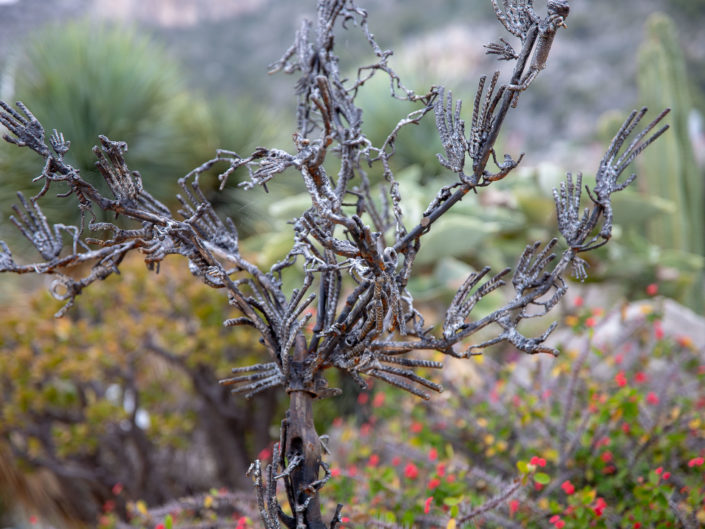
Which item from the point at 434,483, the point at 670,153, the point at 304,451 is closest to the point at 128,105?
the point at 434,483

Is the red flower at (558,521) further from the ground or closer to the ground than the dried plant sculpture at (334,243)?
closer to the ground

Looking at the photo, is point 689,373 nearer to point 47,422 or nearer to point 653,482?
point 653,482

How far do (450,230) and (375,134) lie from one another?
1.10 meters

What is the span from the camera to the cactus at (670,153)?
6590 mm

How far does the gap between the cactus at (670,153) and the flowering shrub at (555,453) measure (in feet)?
13.5

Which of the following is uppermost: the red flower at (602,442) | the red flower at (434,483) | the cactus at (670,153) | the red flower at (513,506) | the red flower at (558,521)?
the cactus at (670,153)

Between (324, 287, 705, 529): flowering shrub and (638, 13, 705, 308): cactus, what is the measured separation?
411 cm

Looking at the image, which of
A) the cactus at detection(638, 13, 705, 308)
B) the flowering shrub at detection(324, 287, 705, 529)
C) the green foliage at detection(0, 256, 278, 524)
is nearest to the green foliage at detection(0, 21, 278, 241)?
the green foliage at detection(0, 256, 278, 524)

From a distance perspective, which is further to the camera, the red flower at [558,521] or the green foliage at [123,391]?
the green foliage at [123,391]

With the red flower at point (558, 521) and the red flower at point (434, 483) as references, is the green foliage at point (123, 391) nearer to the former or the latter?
the red flower at point (434, 483)

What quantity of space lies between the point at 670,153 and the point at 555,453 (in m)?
5.50

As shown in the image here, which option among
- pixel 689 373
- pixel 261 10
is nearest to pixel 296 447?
pixel 689 373

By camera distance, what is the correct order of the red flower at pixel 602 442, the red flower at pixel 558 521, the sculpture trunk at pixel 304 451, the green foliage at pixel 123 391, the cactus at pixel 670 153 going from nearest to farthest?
the sculpture trunk at pixel 304 451, the red flower at pixel 558 521, the red flower at pixel 602 442, the green foliage at pixel 123 391, the cactus at pixel 670 153

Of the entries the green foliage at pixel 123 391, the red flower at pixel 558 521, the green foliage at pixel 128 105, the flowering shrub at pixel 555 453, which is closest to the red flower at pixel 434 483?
the flowering shrub at pixel 555 453
